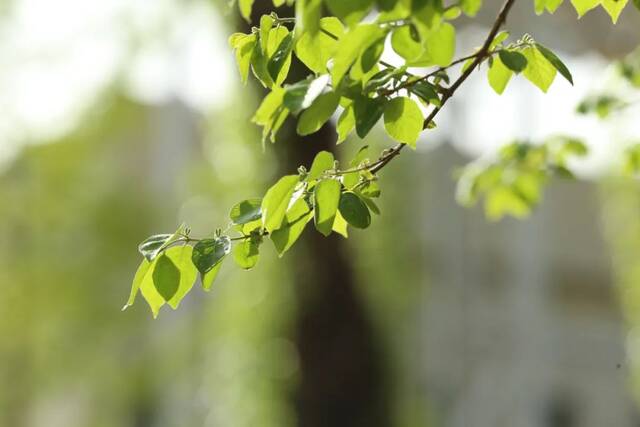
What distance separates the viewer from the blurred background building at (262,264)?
454 centimetres

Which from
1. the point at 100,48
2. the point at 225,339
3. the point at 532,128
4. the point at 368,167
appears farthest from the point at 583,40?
the point at 368,167

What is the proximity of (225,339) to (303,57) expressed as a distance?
166 inches

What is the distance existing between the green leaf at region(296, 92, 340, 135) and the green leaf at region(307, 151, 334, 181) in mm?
70

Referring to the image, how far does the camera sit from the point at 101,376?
765cm

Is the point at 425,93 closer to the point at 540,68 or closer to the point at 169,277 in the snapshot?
the point at 540,68

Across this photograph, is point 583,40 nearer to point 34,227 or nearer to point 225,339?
point 225,339

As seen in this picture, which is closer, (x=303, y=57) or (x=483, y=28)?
(x=303, y=57)

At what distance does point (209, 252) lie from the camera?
0.82 metres

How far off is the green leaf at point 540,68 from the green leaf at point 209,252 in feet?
1.01

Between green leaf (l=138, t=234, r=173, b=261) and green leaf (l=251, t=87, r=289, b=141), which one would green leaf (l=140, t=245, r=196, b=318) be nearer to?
green leaf (l=138, t=234, r=173, b=261)

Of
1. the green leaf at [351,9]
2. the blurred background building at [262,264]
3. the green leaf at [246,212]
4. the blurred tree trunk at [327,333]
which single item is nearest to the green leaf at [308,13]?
the green leaf at [351,9]

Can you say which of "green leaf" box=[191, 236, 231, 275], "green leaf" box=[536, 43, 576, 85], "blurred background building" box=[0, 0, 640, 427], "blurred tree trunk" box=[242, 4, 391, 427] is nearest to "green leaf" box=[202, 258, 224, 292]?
"green leaf" box=[191, 236, 231, 275]

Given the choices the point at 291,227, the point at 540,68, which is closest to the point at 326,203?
the point at 291,227

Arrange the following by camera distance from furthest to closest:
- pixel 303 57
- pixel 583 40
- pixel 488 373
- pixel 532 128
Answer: pixel 488 373, pixel 532 128, pixel 583 40, pixel 303 57
